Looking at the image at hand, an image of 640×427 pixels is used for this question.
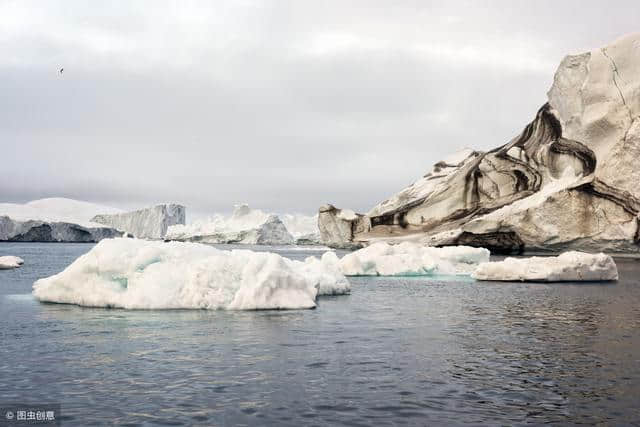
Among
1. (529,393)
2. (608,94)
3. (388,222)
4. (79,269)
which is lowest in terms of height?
(529,393)

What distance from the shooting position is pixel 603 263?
23219mm

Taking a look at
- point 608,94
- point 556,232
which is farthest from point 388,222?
point 608,94

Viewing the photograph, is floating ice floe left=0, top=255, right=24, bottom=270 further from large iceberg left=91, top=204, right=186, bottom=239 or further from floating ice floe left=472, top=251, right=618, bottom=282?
large iceberg left=91, top=204, right=186, bottom=239

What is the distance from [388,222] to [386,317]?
4256 cm

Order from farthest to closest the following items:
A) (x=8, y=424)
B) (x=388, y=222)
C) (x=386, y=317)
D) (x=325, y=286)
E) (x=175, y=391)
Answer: (x=388, y=222) → (x=325, y=286) → (x=386, y=317) → (x=175, y=391) → (x=8, y=424)

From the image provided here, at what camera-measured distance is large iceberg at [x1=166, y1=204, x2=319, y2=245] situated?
4156 inches

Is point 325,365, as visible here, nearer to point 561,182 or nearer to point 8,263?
point 8,263

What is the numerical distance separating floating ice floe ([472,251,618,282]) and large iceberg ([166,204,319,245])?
255 feet

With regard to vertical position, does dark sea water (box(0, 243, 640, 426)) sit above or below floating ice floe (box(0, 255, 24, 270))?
below

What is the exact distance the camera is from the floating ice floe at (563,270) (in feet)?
75.5

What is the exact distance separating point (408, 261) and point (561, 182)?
1981 centimetres

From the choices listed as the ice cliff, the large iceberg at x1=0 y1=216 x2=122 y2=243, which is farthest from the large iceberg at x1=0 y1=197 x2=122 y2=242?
the ice cliff

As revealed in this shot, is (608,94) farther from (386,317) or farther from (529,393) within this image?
(529,393)

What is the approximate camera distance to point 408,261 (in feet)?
91.0
